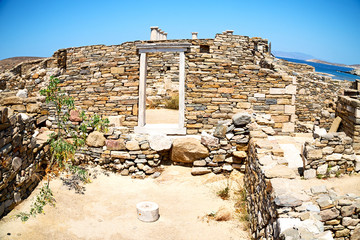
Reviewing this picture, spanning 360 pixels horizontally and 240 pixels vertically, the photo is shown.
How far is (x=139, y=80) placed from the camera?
7.75 meters

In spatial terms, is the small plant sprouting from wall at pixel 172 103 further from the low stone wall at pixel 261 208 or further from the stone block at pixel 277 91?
the low stone wall at pixel 261 208

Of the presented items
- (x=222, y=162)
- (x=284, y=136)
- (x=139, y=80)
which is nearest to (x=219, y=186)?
(x=222, y=162)

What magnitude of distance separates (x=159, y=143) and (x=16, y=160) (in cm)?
302

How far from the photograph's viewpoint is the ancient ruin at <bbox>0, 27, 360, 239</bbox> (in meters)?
3.48

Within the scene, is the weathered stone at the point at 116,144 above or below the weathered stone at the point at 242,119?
below

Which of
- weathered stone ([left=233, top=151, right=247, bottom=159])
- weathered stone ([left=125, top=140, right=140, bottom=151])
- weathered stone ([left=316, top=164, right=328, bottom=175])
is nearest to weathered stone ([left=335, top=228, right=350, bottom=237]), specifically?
weathered stone ([left=316, top=164, right=328, bottom=175])

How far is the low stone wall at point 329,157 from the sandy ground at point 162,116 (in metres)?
5.49

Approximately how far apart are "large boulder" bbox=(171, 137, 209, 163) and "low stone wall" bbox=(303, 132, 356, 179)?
2.27 meters

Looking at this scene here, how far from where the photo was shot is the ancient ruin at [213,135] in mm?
3480

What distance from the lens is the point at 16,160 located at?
4773 millimetres

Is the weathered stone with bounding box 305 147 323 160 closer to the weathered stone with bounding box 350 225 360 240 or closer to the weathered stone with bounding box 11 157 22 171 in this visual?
the weathered stone with bounding box 350 225 360 240

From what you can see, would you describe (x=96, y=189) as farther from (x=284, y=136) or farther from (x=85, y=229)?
(x=284, y=136)

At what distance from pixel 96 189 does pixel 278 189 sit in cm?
394

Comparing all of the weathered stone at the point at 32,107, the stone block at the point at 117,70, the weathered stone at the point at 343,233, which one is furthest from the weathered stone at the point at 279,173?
the weathered stone at the point at 32,107
